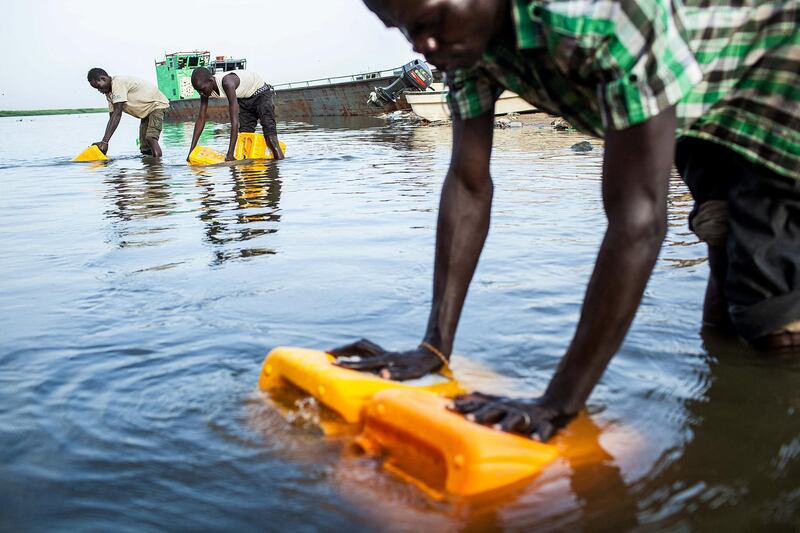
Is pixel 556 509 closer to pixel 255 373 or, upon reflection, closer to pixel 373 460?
pixel 373 460

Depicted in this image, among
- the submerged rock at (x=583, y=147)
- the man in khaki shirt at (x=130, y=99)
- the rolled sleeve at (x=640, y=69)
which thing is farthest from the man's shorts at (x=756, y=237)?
the man in khaki shirt at (x=130, y=99)

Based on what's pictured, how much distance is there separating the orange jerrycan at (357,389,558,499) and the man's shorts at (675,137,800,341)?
1.02m

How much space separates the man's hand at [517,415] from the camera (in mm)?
1758

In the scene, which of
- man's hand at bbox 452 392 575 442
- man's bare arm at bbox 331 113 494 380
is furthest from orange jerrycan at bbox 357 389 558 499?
man's bare arm at bbox 331 113 494 380

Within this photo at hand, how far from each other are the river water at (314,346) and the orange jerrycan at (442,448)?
1.8 inches

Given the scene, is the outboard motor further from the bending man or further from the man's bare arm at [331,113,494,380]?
the man's bare arm at [331,113,494,380]

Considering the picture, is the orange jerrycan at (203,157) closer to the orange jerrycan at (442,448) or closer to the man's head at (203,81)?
the man's head at (203,81)

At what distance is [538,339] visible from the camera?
2.66m

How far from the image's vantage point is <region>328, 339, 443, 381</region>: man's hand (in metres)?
2.12

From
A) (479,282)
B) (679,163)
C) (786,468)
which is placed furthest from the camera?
(479,282)

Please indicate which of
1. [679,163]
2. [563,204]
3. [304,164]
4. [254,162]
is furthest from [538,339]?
[254,162]

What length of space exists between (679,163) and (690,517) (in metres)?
1.39

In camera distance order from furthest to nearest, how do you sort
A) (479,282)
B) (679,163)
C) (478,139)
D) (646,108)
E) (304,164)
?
(304,164)
(479,282)
(679,163)
(478,139)
(646,108)

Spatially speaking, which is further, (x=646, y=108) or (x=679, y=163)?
(x=679, y=163)
